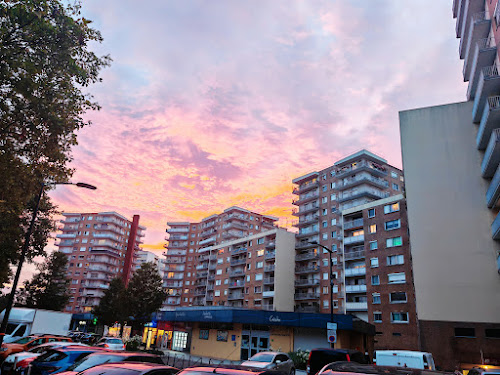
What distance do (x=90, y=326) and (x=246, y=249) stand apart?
146 ft

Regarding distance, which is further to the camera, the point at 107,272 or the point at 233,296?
the point at 107,272

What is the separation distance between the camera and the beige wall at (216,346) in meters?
36.6

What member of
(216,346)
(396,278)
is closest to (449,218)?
(396,278)

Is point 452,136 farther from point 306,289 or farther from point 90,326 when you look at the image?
point 90,326

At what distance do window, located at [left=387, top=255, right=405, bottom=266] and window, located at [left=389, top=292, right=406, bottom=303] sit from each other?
12.5 feet

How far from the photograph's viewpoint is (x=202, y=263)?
311ft

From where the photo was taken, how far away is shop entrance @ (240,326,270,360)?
35.0 metres

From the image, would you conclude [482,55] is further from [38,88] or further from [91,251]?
[91,251]

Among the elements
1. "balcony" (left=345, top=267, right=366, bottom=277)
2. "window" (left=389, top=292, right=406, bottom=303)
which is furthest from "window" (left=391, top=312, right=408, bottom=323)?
"balcony" (left=345, top=267, right=366, bottom=277)

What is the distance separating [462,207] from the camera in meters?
34.5

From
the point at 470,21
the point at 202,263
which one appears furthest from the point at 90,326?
the point at 470,21

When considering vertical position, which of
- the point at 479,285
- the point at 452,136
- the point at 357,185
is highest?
the point at 357,185

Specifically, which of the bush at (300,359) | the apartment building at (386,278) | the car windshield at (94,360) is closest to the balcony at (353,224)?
the apartment building at (386,278)

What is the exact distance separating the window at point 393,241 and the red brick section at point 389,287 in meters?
0.31
